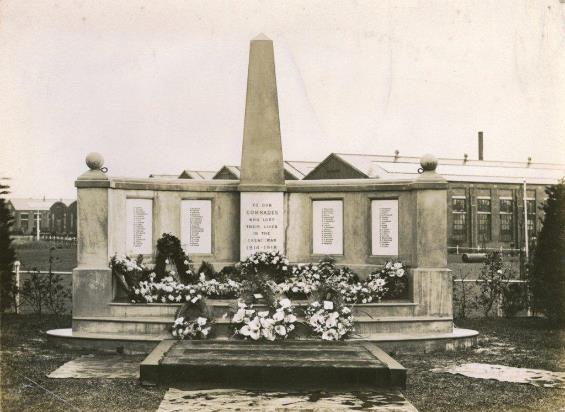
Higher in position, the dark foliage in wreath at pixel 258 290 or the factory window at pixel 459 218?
the factory window at pixel 459 218

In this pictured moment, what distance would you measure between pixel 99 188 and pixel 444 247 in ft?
17.1

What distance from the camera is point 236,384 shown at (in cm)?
781

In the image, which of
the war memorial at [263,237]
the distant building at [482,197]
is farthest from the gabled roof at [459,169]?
the war memorial at [263,237]

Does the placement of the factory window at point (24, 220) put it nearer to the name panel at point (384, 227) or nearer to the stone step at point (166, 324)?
the name panel at point (384, 227)

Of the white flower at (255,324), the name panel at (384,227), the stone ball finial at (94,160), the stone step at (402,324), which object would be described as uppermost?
the stone ball finial at (94,160)

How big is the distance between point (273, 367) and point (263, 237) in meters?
6.40

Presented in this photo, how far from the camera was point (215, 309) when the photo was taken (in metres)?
10.9

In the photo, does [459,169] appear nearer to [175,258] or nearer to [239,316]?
[175,258]

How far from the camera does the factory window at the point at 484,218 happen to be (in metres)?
53.2

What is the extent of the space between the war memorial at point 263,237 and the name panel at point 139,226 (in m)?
0.02

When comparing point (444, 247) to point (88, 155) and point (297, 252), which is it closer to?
point (297, 252)

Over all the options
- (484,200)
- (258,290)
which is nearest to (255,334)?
(258,290)

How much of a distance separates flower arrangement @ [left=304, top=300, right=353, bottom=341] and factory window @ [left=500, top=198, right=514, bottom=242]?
45.7m

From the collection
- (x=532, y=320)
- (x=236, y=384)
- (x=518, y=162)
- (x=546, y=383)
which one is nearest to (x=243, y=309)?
(x=236, y=384)
